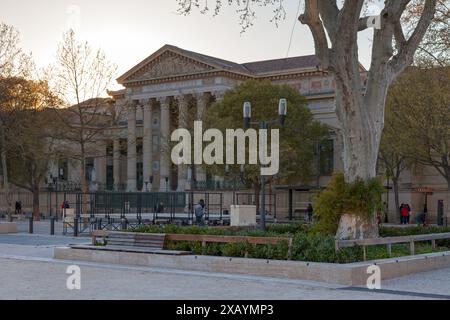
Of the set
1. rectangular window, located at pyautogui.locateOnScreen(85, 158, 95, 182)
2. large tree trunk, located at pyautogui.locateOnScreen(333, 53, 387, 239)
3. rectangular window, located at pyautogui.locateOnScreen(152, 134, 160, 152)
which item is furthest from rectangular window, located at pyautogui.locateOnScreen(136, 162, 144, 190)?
large tree trunk, located at pyautogui.locateOnScreen(333, 53, 387, 239)

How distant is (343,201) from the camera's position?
1866 cm

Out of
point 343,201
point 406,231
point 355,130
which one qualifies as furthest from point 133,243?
point 406,231

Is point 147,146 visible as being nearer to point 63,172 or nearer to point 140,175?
point 140,175

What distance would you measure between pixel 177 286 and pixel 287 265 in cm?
267

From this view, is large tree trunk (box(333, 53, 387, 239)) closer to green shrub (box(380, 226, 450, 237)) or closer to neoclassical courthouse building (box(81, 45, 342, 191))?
green shrub (box(380, 226, 450, 237))

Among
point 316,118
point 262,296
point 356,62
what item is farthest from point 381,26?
point 316,118

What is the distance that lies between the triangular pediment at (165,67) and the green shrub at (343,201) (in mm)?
54069

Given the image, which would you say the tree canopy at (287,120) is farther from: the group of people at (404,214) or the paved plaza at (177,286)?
the paved plaza at (177,286)

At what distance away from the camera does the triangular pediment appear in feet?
242

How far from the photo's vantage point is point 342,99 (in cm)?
1886

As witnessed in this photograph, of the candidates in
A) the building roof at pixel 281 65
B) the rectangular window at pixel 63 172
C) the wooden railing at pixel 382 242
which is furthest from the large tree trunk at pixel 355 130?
the rectangular window at pixel 63 172

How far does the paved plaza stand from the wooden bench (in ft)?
2.50
